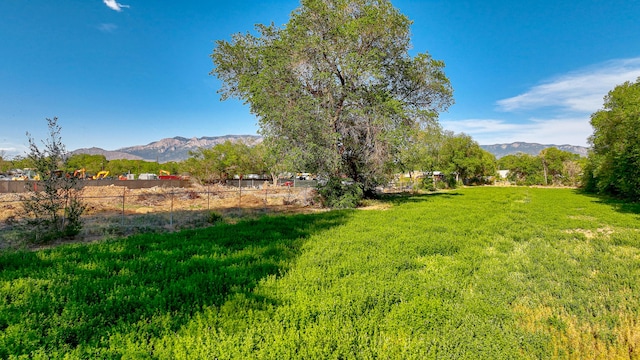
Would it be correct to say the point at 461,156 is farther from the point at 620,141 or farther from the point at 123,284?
the point at 123,284

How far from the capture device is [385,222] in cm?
1201

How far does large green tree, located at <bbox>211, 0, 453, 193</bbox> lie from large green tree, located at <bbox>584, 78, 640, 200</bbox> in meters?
13.1

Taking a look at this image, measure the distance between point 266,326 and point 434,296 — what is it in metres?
2.73

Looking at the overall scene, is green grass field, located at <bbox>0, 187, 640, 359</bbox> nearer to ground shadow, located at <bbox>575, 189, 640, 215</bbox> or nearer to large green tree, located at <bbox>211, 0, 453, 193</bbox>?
large green tree, located at <bbox>211, 0, 453, 193</bbox>

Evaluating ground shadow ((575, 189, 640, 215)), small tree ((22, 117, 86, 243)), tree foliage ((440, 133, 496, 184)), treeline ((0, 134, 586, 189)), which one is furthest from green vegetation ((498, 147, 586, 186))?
small tree ((22, 117, 86, 243))

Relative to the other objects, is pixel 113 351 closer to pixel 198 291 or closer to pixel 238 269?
pixel 198 291

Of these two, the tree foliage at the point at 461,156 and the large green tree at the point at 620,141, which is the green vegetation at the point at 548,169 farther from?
the large green tree at the point at 620,141

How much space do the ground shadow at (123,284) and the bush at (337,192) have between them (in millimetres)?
11232

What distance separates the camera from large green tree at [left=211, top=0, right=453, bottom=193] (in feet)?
59.2

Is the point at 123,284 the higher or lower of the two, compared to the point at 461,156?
lower

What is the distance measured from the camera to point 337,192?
19969 millimetres

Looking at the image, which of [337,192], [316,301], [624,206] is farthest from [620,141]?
[316,301]

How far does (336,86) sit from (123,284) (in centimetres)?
1688

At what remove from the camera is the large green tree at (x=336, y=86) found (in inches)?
711
